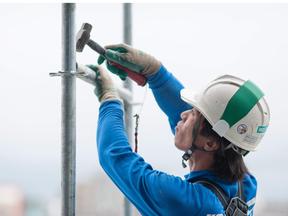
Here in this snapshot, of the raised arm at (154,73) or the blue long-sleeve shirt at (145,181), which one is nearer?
the blue long-sleeve shirt at (145,181)

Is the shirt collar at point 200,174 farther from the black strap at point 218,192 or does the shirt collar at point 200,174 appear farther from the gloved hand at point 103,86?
the gloved hand at point 103,86

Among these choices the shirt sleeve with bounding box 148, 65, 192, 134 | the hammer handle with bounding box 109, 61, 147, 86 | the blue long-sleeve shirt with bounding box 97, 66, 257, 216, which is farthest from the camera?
the shirt sleeve with bounding box 148, 65, 192, 134

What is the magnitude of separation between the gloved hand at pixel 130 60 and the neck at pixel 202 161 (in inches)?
13.4

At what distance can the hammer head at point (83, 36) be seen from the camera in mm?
1335

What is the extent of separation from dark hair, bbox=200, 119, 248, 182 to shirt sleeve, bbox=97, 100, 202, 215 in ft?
0.52

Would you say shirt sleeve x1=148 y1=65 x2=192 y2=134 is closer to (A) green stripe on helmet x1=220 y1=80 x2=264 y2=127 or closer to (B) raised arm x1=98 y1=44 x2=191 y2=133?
(B) raised arm x1=98 y1=44 x2=191 y2=133

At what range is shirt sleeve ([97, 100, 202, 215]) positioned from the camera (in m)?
1.27

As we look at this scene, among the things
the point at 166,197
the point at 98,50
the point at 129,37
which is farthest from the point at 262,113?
the point at 129,37

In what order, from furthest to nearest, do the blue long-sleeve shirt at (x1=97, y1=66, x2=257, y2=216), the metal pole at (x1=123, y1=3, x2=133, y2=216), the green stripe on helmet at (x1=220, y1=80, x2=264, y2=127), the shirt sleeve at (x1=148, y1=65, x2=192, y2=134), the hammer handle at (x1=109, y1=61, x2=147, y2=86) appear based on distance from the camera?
the metal pole at (x1=123, y1=3, x2=133, y2=216) → the shirt sleeve at (x1=148, y1=65, x2=192, y2=134) → the hammer handle at (x1=109, y1=61, x2=147, y2=86) → the green stripe on helmet at (x1=220, y1=80, x2=264, y2=127) → the blue long-sleeve shirt at (x1=97, y1=66, x2=257, y2=216)

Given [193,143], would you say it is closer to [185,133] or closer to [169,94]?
[185,133]

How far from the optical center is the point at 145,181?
4.26ft

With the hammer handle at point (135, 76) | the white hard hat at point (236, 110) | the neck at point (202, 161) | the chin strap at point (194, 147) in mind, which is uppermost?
the hammer handle at point (135, 76)

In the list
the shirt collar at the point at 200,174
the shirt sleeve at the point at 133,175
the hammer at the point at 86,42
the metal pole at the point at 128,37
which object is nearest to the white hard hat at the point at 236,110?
the shirt collar at the point at 200,174

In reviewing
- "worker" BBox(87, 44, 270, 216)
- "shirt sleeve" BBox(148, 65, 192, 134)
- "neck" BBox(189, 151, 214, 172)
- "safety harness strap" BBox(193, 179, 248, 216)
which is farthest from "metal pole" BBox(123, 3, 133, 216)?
"safety harness strap" BBox(193, 179, 248, 216)
